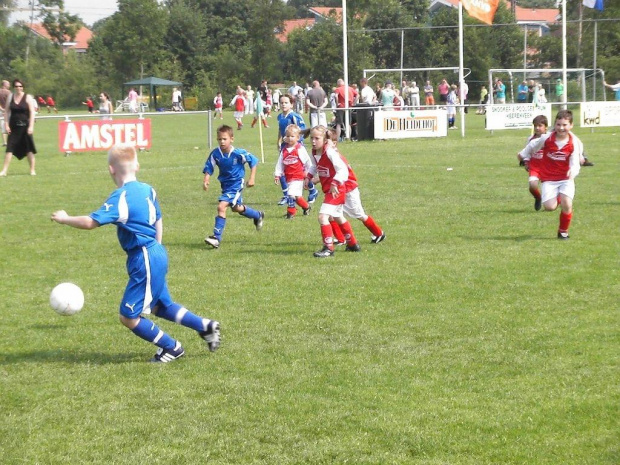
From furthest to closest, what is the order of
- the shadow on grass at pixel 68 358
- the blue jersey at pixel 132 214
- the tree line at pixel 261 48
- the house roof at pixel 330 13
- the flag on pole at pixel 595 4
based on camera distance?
the house roof at pixel 330 13 < the tree line at pixel 261 48 < the flag on pole at pixel 595 4 < the shadow on grass at pixel 68 358 < the blue jersey at pixel 132 214

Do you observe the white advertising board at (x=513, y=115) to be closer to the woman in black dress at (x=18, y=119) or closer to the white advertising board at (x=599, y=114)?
the white advertising board at (x=599, y=114)

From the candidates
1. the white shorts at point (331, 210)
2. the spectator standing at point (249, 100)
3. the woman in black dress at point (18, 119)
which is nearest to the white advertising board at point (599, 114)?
the woman in black dress at point (18, 119)

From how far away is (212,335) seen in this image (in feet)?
23.1

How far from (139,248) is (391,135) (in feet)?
80.4

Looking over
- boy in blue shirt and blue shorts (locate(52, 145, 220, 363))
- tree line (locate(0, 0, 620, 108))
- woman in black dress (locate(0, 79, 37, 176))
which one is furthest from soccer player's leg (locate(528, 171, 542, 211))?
tree line (locate(0, 0, 620, 108))

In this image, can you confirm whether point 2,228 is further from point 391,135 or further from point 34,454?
point 391,135

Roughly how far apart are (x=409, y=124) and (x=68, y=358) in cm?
2483

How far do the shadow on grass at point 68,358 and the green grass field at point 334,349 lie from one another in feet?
0.08

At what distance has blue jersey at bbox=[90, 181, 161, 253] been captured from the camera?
6516 millimetres

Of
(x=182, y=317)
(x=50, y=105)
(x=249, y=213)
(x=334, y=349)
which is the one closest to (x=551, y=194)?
(x=249, y=213)

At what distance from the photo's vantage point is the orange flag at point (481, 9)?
3173 cm

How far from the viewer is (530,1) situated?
540 feet

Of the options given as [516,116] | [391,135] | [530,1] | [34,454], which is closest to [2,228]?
[34,454]

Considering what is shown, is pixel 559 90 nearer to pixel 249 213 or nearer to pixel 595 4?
pixel 595 4
